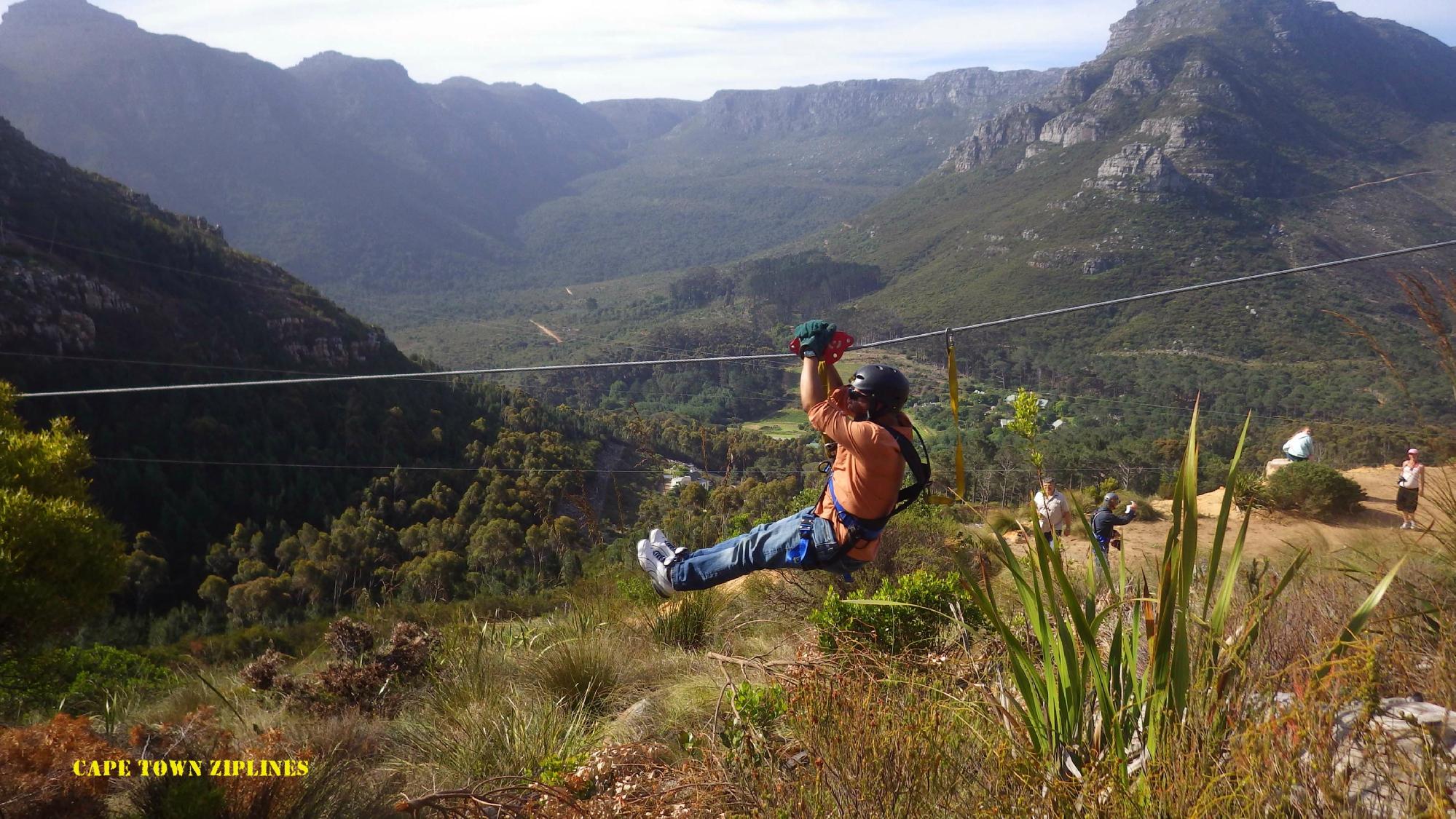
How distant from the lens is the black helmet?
3.62m

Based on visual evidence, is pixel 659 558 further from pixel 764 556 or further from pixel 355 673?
pixel 355 673

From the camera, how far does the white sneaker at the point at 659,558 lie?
4258 millimetres

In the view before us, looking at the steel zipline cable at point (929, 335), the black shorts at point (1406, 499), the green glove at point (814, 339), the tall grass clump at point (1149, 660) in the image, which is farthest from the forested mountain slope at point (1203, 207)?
the tall grass clump at point (1149, 660)

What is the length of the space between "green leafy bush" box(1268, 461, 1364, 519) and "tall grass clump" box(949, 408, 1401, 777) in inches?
531

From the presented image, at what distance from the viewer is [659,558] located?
172 inches

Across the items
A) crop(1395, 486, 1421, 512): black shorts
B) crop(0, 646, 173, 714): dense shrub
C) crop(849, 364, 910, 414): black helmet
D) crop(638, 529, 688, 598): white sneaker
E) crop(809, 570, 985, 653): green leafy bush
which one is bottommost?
crop(1395, 486, 1421, 512): black shorts

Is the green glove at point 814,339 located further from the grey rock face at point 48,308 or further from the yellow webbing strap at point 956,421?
the grey rock face at point 48,308

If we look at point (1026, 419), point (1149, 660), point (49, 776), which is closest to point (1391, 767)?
point (1149, 660)

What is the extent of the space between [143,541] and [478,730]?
1403 inches

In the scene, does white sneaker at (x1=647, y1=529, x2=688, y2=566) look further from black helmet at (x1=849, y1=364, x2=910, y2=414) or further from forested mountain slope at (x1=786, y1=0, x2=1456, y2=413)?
forested mountain slope at (x1=786, y1=0, x2=1456, y2=413)

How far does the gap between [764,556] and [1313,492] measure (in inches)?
538

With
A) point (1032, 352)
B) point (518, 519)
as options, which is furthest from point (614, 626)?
point (1032, 352)

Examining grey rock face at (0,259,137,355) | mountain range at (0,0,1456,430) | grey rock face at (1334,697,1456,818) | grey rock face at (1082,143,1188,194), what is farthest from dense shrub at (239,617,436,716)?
grey rock face at (1082,143,1188,194)

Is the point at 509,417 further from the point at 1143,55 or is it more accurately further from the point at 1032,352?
the point at 1143,55
